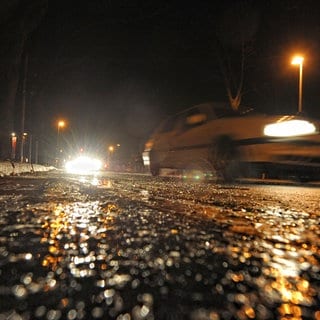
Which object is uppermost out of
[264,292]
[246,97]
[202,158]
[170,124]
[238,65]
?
[238,65]

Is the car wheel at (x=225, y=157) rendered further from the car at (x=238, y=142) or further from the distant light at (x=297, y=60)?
the distant light at (x=297, y=60)

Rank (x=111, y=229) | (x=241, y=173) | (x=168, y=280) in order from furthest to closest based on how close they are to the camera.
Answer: (x=241, y=173) → (x=111, y=229) → (x=168, y=280)

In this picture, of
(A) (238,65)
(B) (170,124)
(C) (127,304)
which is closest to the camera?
(C) (127,304)

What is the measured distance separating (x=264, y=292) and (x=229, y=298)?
0.15 meters

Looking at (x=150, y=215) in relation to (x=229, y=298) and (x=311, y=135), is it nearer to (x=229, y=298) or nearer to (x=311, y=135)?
(x=229, y=298)

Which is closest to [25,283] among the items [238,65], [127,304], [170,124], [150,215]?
[127,304]

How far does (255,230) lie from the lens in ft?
9.00

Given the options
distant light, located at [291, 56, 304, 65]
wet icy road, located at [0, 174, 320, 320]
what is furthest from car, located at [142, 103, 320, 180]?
distant light, located at [291, 56, 304, 65]

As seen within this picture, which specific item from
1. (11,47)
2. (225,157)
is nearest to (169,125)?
(225,157)

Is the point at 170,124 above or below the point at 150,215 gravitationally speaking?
above

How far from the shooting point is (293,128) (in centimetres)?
862

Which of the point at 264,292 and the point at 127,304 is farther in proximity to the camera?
the point at 264,292

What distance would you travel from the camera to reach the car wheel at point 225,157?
385 inches

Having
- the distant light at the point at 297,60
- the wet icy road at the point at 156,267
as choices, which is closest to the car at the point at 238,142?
the wet icy road at the point at 156,267
